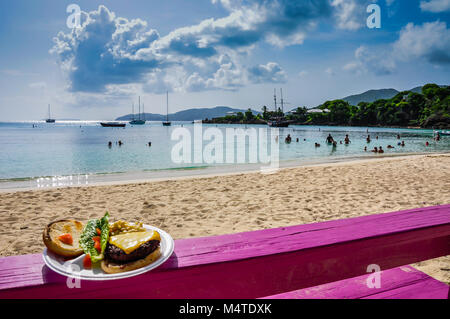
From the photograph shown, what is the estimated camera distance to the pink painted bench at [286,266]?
Result: 3.86 feet

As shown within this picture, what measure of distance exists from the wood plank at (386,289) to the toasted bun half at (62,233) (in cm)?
108

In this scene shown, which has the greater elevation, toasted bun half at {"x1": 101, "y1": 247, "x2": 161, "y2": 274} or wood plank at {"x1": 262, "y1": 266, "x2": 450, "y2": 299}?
toasted bun half at {"x1": 101, "y1": 247, "x2": 161, "y2": 274}

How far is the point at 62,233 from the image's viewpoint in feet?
4.64

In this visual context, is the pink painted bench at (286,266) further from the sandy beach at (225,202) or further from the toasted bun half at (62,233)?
the sandy beach at (225,202)

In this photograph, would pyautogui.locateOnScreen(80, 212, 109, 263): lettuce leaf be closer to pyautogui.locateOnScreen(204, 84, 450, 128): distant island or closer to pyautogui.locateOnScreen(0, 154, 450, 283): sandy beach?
pyautogui.locateOnScreen(0, 154, 450, 283): sandy beach

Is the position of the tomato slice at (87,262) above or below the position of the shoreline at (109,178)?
above

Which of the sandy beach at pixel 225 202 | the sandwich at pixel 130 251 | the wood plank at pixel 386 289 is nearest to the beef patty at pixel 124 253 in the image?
the sandwich at pixel 130 251

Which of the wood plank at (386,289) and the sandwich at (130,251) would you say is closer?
the sandwich at (130,251)

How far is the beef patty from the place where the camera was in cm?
120

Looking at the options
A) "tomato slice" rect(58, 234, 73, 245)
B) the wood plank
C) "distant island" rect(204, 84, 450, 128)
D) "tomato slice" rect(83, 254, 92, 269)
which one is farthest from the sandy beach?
"distant island" rect(204, 84, 450, 128)

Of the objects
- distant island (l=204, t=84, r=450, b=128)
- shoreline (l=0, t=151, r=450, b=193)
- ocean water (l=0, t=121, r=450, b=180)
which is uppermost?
distant island (l=204, t=84, r=450, b=128)

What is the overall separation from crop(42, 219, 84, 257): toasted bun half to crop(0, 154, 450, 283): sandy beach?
13.0 ft

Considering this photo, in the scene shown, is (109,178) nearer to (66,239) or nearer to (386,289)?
(66,239)

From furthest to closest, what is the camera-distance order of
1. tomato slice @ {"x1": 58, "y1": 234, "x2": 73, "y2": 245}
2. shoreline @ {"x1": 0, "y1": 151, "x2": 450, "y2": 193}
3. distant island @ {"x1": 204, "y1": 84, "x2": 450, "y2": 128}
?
distant island @ {"x1": 204, "y1": 84, "x2": 450, "y2": 128} → shoreline @ {"x1": 0, "y1": 151, "x2": 450, "y2": 193} → tomato slice @ {"x1": 58, "y1": 234, "x2": 73, "y2": 245}
